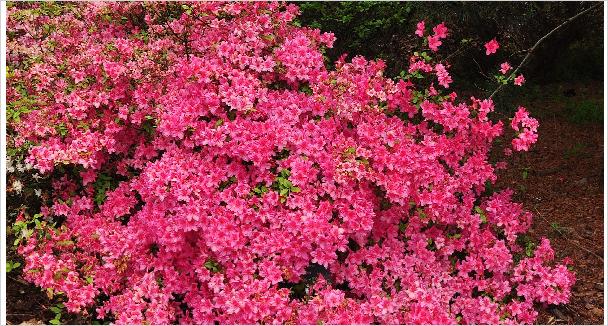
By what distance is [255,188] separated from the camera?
11.5 ft

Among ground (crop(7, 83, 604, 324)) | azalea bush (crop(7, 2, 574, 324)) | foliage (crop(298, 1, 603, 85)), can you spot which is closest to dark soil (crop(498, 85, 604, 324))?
ground (crop(7, 83, 604, 324))

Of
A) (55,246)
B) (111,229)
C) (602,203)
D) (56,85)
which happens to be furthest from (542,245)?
(56,85)

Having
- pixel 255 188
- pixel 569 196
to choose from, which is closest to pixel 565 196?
pixel 569 196

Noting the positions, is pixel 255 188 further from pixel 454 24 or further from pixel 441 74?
pixel 454 24

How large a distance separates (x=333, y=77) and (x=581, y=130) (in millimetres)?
4004

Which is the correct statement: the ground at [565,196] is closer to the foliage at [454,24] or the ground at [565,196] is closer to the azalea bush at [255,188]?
the azalea bush at [255,188]

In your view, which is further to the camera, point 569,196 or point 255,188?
point 569,196

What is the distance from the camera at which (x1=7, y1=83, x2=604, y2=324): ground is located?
3.88 metres

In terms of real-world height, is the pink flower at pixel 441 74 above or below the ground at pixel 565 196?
above

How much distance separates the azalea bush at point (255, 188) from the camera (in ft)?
11.3

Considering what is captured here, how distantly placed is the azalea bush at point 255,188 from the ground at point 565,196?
25 centimetres

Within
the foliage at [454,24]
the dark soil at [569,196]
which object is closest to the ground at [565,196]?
the dark soil at [569,196]

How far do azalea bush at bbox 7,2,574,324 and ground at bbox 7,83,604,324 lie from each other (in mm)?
248

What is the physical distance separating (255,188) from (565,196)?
3.20 metres
